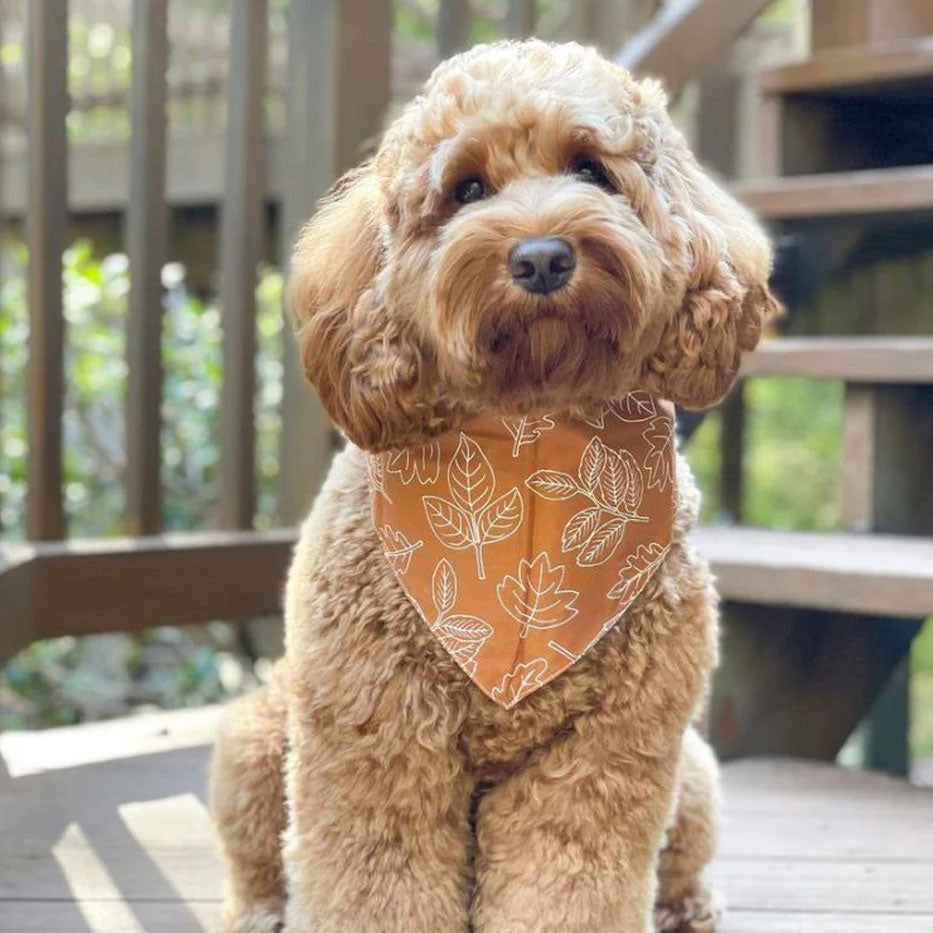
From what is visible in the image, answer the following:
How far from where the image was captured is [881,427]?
2.75m

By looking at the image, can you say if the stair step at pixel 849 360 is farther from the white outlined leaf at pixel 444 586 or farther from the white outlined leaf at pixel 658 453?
the white outlined leaf at pixel 444 586

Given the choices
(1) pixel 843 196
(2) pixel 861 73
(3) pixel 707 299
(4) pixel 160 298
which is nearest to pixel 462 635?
(3) pixel 707 299

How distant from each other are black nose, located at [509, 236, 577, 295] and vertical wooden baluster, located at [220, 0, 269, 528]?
4.53 ft

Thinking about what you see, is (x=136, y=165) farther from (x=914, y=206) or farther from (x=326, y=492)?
(x=914, y=206)

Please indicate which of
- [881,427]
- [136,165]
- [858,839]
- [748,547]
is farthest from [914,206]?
[136,165]

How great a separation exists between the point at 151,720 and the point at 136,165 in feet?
3.35

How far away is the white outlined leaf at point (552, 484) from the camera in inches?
62.9

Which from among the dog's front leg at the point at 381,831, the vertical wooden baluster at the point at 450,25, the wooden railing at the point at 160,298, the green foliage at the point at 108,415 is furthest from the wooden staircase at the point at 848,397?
the green foliage at the point at 108,415

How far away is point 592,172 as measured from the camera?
4.98 feet

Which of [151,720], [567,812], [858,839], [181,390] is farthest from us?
[181,390]

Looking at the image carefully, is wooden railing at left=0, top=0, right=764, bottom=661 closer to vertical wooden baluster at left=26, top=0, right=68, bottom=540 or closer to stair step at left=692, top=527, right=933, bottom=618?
vertical wooden baluster at left=26, top=0, right=68, bottom=540

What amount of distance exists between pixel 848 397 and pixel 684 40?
2.59 ft

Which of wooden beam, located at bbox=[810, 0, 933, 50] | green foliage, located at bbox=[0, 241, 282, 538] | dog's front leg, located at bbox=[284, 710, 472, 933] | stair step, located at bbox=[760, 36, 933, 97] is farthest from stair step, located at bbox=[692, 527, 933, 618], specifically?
green foliage, located at bbox=[0, 241, 282, 538]

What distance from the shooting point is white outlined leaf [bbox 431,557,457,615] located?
1.58 metres
